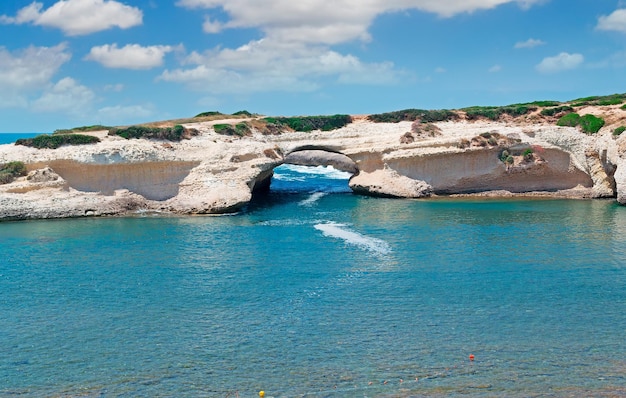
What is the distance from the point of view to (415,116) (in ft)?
163

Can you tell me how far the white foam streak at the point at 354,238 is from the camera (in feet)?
92.6

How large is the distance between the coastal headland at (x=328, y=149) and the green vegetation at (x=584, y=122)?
0.31ft

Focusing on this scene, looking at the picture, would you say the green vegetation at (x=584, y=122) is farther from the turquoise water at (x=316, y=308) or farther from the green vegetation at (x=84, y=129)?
the green vegetation at (x=84, y=129)

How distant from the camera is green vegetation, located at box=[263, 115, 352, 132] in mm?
48000

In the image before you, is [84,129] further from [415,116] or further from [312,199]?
[415,116]

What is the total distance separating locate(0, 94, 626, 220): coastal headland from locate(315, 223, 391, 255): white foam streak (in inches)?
269

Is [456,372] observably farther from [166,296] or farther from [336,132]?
[336,132]

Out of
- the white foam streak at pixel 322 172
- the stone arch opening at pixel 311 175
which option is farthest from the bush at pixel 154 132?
the white foam streak at pixel 322 172

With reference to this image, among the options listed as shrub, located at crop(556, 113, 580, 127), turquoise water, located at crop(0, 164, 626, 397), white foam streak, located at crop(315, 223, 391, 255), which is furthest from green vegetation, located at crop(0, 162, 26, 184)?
shrub, located at crop(556, 113, 580, 127)

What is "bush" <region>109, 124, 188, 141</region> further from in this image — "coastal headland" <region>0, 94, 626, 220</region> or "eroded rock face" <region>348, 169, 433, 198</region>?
"eroded rock face" <region>348, 169, 433, 198</region>

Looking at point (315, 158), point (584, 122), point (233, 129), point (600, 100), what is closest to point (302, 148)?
point (233, 129)

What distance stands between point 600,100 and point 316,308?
3992 cm

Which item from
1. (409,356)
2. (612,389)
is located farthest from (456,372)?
(612,389)

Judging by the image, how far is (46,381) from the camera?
15.1m
